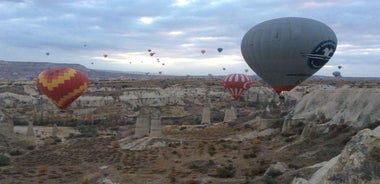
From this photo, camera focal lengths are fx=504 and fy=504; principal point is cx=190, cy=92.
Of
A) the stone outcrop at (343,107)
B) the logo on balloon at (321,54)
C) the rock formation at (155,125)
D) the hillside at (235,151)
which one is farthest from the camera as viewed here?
the rock formation at (155,125)

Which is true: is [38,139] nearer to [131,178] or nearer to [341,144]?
[131,178]

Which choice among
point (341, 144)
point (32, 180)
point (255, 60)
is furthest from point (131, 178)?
point (255, 60)

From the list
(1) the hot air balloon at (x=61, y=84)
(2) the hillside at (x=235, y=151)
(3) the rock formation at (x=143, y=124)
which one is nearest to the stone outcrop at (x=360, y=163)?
(2) the hillside at (x=235, y=151)

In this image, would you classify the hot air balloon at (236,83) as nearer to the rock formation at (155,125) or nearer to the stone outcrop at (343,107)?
the stone outcrop at (343,107)

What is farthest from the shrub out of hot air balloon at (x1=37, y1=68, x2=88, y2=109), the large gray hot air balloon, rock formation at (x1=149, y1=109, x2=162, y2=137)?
the large gray hot air balloon

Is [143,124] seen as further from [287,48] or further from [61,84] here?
[287,48]

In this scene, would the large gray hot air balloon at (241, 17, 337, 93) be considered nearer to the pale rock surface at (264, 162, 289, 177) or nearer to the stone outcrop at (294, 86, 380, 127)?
the stone outcrop at (294, 86, 380, 127)

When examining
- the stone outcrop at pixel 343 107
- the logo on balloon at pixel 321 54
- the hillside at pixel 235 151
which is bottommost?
the hillside at pixel 235 151
